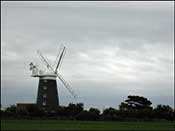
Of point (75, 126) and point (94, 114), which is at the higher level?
point (94, 114)

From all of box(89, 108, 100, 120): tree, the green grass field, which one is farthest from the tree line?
the green grass field

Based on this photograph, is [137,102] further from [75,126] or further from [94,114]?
[75,126]

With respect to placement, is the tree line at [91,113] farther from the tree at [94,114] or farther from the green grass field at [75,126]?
the green grass field at [75,126]

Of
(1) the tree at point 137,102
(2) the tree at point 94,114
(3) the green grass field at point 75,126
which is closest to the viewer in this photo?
(3) the green grass field at point 75,126

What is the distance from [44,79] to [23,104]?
1021 cm

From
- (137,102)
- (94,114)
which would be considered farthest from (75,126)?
(137,102)

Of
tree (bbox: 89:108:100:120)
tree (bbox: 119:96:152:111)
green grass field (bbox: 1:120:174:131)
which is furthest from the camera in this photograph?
tree (bbox: 119:96:152:111)

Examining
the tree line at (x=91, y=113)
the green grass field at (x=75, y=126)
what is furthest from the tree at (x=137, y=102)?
the green grass field at (x=75, y=126)

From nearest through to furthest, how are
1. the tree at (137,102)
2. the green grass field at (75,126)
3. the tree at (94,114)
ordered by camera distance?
the green grass field at (75,126)
the tree at (94,114)
the tree at (137,102)

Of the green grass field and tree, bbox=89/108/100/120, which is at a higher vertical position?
tree, bbox=89/108/100/120

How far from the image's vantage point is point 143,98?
303 ft

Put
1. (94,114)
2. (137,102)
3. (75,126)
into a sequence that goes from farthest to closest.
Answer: (137,102)
(94,114)
(75,126)

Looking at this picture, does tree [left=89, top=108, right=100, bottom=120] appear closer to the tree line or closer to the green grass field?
the tree line

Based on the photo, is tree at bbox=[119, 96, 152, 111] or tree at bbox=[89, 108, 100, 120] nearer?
tree at bbox=[89, 108, 100, 120]
